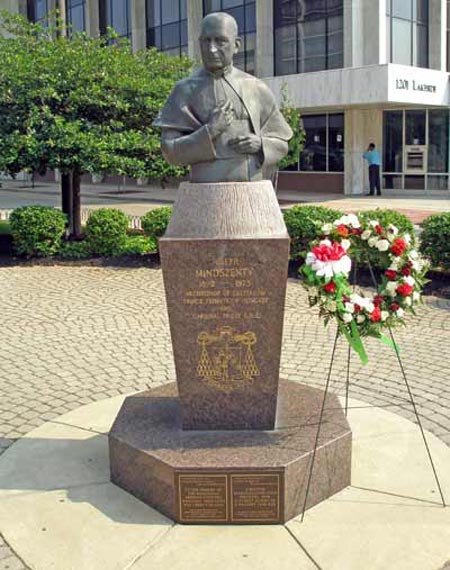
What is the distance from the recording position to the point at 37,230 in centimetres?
1363

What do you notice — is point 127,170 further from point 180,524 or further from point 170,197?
point 170,197

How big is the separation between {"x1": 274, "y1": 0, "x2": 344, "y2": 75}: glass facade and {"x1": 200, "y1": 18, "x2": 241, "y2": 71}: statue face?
2366 cm

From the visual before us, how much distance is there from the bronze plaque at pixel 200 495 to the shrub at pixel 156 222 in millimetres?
9373

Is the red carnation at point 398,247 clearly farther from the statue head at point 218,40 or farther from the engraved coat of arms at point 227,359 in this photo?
the statue head at point 218,40

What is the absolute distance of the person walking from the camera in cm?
2700

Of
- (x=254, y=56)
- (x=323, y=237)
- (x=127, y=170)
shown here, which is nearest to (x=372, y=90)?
(x=254, y=56)

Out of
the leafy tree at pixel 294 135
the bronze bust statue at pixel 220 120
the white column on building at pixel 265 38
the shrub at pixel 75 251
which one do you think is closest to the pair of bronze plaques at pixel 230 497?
the bronze bust statue at pixel 220 120

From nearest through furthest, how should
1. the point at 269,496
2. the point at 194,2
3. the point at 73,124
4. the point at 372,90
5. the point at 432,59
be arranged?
the point at 269,496 → the point at 73,124 → the point at 372,90 → the point at 432,59 → the point at 194,2

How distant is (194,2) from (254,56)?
14.4 ft

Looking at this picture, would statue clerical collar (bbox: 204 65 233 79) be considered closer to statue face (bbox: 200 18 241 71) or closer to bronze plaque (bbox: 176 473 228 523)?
statue face (bbox: 200 18 241 71)

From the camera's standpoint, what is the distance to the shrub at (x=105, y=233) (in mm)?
13906

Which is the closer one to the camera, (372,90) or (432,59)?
(372,90)

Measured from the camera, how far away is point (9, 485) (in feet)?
16.1

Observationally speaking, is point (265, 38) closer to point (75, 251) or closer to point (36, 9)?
point (75, 251)
